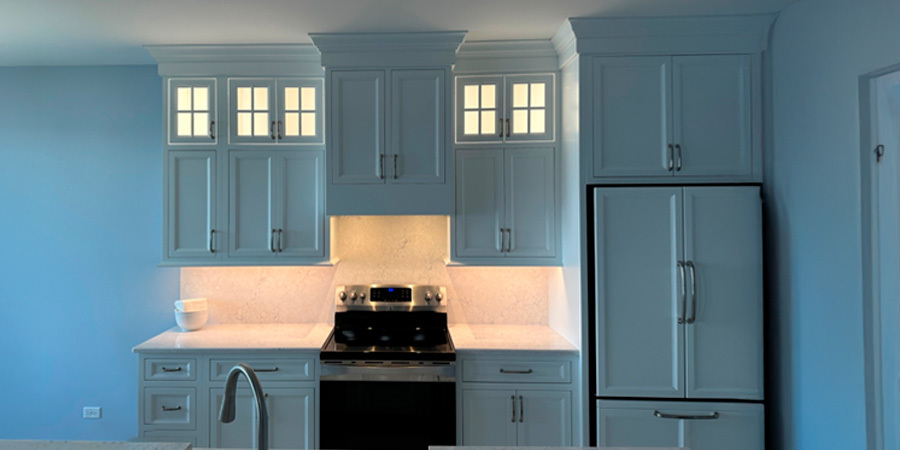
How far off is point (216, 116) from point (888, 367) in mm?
3411

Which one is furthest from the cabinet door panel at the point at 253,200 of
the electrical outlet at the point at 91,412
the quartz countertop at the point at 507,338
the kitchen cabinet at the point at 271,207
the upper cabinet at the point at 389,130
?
the electrical outlet at the point at 91,412

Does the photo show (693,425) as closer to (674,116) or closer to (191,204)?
(674,116)

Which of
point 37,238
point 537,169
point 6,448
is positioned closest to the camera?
point 6,448

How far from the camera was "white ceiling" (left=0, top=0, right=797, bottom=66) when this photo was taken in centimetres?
257

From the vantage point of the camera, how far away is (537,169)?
3.16 m

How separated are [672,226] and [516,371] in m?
1.07

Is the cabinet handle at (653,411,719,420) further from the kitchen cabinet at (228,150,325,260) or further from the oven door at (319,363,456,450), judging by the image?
the kitchen cabinet at (228,150,325,260)

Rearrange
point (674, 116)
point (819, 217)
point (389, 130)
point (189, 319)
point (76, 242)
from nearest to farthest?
point (819, 217) → point (674, 116) → point (389, 130) → point (189, 319) → point (76, 242)

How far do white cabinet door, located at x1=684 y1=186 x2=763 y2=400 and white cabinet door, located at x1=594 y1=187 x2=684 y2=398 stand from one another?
7 cm

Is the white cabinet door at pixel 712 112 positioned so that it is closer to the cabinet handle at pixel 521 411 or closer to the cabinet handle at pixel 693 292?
the cabinet handle at pixel 693 292

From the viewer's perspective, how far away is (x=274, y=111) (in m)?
3.22

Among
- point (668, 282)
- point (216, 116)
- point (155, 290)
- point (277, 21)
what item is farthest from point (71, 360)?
point (668, 282)

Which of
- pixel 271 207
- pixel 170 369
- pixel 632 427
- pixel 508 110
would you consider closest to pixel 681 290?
pixel 632 427

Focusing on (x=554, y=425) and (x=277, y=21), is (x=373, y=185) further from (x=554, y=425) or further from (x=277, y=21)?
(x=554, y=425)
